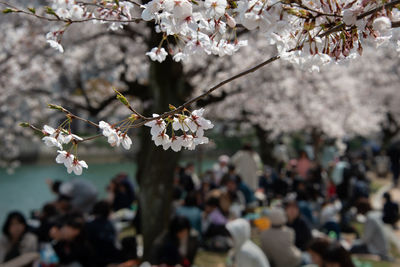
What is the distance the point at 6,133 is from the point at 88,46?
4.09 m

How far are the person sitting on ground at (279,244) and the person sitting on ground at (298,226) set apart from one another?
1.93 ft

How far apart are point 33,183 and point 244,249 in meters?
16.6

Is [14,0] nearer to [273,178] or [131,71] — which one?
[131,71]

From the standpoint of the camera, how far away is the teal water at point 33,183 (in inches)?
536

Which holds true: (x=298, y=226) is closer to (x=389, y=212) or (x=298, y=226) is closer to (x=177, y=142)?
(x=389, y=212)

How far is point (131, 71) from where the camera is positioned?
9773mm

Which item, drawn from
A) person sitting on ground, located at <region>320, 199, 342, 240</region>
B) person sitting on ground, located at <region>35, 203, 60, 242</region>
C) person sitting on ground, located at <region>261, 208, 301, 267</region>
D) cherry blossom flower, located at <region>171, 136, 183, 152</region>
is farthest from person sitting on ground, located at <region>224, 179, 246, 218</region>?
cherry blossom flower, located at <region>171, 136, 183, 152</region>

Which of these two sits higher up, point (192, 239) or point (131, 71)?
point (131, 71)

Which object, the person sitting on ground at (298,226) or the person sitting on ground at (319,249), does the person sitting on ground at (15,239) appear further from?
the person sitting on ground at (298,226)

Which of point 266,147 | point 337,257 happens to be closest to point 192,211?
point 337,257

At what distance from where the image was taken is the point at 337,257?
143 inches

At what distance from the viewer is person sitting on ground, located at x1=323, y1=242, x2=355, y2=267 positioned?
11.8ft

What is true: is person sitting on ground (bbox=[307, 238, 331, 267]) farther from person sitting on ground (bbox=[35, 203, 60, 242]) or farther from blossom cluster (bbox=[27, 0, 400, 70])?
person sitting on ground (bbox=[35, 203, 60, 242])

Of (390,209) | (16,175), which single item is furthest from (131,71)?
(16,175)
